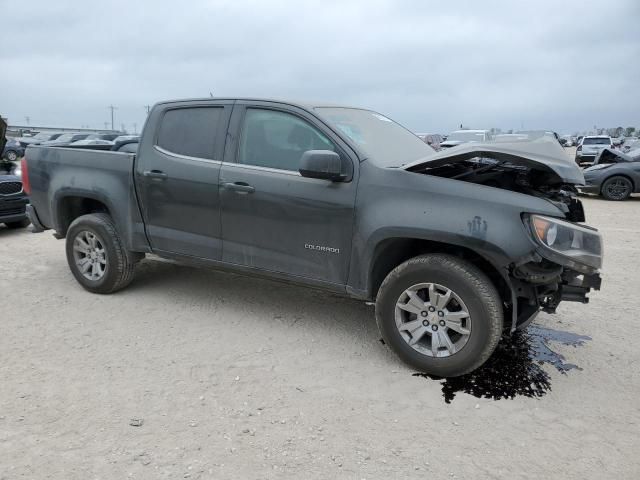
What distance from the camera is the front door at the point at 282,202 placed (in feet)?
11.9

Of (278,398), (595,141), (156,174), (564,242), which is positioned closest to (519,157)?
(564,242)

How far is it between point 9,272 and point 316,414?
14.8 ft

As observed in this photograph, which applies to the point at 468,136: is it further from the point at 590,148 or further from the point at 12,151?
the point at 12,151

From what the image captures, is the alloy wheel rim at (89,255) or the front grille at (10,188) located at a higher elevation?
the front grille at (10,188)

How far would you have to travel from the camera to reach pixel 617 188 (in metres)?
12.7

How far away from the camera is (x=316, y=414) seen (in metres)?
2.99

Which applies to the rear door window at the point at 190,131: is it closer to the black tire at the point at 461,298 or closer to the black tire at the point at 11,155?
the black tire at the point at 461,298

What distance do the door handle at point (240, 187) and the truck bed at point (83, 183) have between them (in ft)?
3.51

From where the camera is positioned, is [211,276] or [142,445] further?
[211,276]

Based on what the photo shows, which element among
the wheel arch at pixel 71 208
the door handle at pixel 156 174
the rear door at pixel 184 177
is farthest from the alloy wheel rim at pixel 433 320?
the wheel arch at pixel 71 208

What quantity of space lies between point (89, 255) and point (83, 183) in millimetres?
697

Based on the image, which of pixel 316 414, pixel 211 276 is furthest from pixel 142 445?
pixel 211 276

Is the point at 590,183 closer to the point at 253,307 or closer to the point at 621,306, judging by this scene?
the point at 621,306

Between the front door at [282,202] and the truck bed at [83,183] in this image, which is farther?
the truck bed at [83,183]
